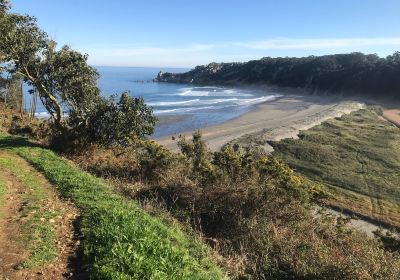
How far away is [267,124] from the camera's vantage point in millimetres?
60031

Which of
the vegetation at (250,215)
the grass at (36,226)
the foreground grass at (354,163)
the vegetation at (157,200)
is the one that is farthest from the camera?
the foreground grass at (354,163)

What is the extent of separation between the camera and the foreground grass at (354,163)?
27.6 meters

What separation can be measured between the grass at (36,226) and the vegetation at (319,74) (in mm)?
106561

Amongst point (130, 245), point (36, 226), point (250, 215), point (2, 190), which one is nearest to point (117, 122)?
point (2, 190)

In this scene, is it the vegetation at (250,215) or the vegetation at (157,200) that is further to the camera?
the vegetation at (250,215)

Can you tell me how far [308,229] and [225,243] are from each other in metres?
2.75

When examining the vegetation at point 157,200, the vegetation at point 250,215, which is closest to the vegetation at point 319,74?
the vegetation at point 157,200

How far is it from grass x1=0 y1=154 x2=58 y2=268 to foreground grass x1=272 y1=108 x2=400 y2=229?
18.7 m

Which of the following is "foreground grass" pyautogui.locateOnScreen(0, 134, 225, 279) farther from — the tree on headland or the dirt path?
the tree on headland

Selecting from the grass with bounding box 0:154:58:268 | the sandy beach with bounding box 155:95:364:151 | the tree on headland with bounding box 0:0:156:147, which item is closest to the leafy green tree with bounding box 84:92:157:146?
the tree on headland with bounding box 0:0:156:147

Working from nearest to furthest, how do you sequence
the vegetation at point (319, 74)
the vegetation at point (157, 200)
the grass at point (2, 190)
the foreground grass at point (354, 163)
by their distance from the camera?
the vegetation at point (157, 200) < the grass at point (2, 190) < the foreground grass at point (354, 163) < the vegetation at point (319, 74)

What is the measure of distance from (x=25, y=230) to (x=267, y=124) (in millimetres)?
53246

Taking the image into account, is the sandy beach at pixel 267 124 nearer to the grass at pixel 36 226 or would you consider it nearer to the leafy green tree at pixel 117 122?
the leafy green tree at pixel 117 122

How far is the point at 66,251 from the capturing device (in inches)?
299
